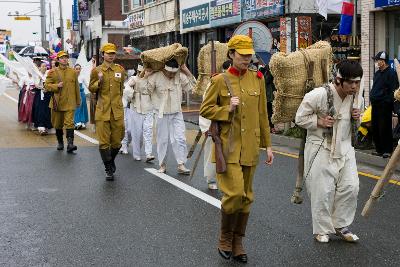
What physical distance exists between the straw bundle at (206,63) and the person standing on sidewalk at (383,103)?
8.76 feet

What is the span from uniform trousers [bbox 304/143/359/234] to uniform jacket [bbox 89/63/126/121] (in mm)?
4426

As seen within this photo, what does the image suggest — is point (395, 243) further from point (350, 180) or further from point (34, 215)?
point (34, 215)

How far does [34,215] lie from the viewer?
25.6 feet

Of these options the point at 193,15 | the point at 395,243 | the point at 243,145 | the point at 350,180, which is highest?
the point at 193,15

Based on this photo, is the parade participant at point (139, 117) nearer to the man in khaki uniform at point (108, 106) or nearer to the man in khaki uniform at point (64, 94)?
the man in khaki uniform at point (108, 106)

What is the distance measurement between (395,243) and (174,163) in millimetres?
5828

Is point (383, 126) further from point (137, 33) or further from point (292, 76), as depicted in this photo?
point (137, 33)

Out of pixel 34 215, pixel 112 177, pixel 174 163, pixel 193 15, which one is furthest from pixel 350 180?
pixel 193 15

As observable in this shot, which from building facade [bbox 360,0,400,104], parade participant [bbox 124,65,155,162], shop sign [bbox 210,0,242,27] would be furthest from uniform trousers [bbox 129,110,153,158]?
shop sign [bbox 210,0,242,27]

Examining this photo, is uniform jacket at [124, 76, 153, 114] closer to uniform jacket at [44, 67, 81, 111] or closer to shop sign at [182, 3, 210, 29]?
uniform jacket at [44, 67, 81, 111]

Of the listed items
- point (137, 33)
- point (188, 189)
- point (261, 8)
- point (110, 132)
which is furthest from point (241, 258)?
point (137, 33)

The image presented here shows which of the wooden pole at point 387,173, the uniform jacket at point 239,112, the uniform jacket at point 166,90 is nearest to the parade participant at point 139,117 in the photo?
the uniform jacket at point 166,90

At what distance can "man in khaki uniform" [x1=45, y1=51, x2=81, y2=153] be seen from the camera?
13.1 metres

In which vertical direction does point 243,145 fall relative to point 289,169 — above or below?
above
